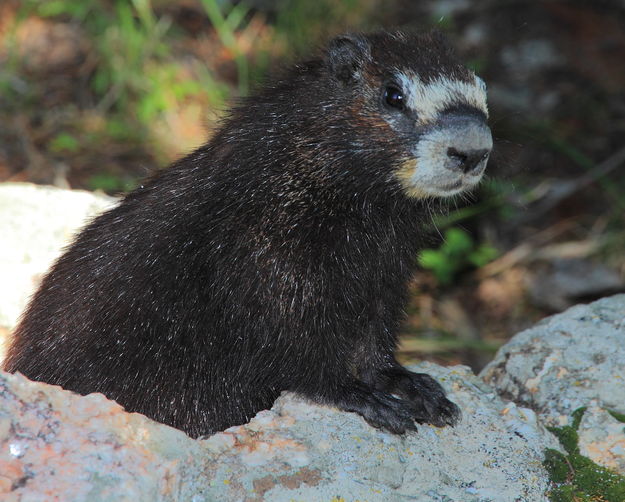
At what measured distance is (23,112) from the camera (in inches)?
305

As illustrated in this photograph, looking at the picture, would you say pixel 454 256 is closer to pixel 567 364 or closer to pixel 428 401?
pixel 567 364

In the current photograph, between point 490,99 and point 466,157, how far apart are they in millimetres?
4216

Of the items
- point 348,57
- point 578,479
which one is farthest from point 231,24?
point 578,479

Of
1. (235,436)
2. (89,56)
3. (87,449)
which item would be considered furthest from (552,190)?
(87,449)

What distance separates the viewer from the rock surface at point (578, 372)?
149 inches

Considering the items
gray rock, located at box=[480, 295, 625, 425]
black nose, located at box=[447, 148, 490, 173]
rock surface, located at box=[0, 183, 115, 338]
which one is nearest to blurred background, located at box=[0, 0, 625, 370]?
rock surface, located at box=[0, 183, 115, 338]

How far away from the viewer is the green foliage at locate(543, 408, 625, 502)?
11.1 feet

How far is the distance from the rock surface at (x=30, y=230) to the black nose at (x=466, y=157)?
247cm

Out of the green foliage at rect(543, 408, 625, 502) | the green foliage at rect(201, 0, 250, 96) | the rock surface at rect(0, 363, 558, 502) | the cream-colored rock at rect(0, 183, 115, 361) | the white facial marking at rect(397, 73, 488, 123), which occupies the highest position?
the white facial marking at rect(397, 73, 488, 123)

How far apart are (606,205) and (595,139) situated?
2.60 feet

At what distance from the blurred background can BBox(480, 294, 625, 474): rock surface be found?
6.86 ft

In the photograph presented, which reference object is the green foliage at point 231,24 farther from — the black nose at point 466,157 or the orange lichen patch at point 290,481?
the orange lichen patch at point 290,481

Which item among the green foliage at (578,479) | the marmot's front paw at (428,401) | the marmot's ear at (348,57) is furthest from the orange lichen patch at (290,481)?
the marmot's ear at (348,57)

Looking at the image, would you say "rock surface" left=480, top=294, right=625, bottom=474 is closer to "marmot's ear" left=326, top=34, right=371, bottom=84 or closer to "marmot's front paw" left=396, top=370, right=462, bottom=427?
"marmot's front paw" left=396, top=370, right=462, bottom=427
